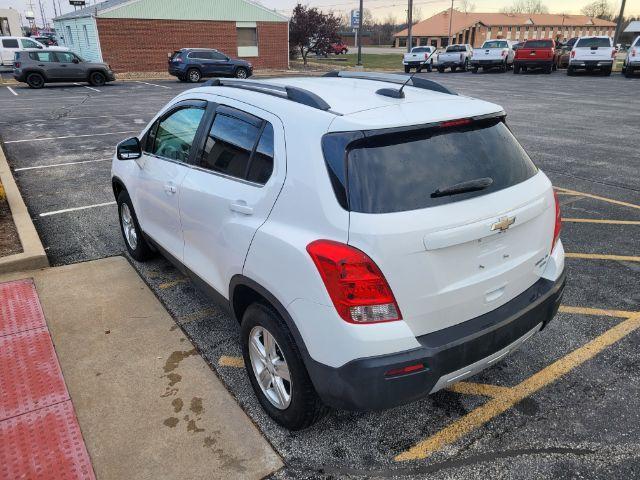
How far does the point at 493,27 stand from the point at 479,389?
329 feet

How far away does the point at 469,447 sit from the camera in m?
2.70

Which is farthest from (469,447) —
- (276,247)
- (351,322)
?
(276,247)

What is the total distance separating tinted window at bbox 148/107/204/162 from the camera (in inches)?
140

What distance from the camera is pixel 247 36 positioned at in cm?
3634

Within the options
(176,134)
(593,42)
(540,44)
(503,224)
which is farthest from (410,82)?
(540,44)

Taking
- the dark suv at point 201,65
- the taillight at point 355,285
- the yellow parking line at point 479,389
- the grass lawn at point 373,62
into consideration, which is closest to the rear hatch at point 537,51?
the grass lawn at point 373,62

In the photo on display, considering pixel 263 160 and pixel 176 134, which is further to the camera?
pixel 176 134

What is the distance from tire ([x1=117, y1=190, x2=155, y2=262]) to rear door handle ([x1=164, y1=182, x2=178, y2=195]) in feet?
3.47

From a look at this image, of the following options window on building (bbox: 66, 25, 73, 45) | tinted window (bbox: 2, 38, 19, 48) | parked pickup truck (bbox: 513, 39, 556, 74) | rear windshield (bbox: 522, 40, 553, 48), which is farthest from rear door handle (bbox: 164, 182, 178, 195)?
window on building (bbox: 66, 25, 73, 45)

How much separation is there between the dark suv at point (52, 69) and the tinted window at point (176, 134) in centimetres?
2231

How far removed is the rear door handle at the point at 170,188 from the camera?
3.60 m

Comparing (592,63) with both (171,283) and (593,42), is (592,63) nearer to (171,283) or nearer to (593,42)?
(593,42)

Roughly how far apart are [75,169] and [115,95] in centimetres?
1341

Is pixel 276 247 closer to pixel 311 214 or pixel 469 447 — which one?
pixel 311 214
